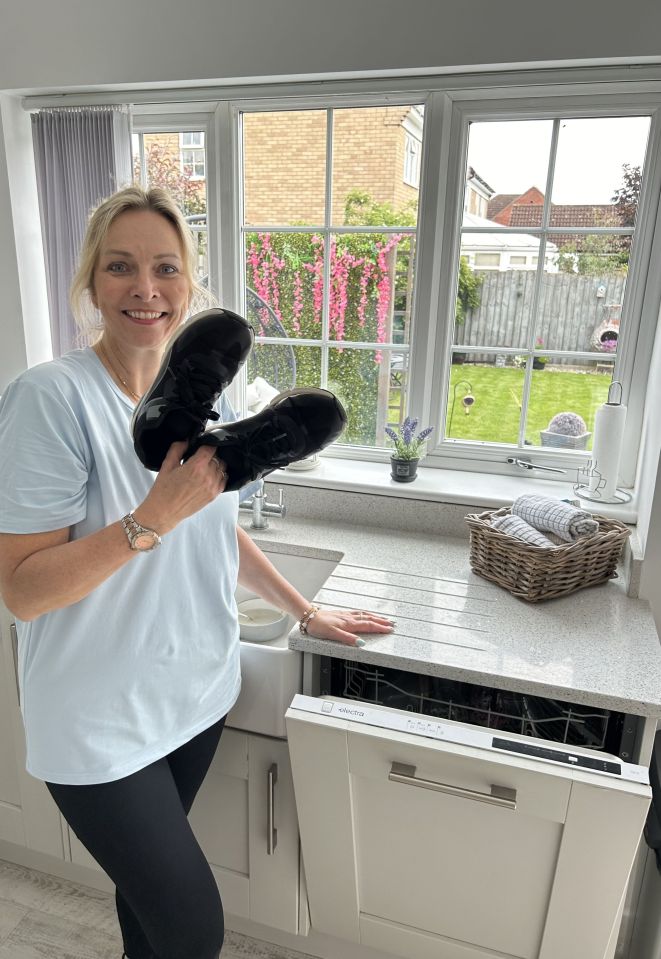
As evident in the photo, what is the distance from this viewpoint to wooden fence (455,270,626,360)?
181cm

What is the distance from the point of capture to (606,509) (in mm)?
1692

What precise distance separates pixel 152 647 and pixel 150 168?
1.62 metres

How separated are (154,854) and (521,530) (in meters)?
0.92

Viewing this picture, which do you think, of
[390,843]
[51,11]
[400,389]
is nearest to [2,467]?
[390,843]

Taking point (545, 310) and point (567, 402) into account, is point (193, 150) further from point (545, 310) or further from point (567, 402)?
point (567, 402)

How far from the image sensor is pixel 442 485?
185 cm

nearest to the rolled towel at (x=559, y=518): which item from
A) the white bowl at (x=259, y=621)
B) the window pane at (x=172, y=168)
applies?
the white bowl at (x=259, y=621)

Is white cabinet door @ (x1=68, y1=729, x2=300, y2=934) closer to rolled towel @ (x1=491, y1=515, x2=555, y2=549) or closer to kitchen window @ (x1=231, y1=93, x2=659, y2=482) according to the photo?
rolled towel @ (x1=491, y1=515, x2=555, y2=549)

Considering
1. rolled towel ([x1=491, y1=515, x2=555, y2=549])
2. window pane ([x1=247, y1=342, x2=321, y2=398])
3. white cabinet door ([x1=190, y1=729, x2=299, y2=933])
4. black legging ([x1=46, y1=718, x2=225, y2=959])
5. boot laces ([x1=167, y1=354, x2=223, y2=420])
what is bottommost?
white cabinet door ([x1=190, y1=729, x2=299, y2=933])

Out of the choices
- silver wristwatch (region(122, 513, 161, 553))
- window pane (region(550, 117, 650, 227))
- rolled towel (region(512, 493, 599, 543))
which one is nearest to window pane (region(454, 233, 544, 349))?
window pane (region(550, 117, 650, 227))

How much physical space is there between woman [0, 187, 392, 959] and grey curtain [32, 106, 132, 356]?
1040 millimetres

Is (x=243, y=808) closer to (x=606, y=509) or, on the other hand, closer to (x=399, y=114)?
(x=606, y=509)

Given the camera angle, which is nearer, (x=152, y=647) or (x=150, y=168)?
(x=152, y=647)

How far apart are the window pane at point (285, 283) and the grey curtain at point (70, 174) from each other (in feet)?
1.41
